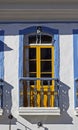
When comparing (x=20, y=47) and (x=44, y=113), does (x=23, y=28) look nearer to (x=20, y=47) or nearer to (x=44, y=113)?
(x=20, y=47)

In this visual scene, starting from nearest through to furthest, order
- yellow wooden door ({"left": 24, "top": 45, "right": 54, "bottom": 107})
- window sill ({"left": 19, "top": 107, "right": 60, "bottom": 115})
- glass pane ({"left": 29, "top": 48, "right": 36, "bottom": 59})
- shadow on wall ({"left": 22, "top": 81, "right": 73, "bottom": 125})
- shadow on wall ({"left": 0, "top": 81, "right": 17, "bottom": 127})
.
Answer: window sill ({"left": 19, "top": 107, "right": 60, "bottom": 115}) → shadow on wall ({"left": 22, "top": 81, "right": 73, "bottom": 125}) → shadow on wall ({"left": 0, "top": 81, "right": 17, "bottom": 127}) → yellow wooden door ({"left": 24, "top": 45, "right": 54, "bottom": 107}) → glass pane ({"left": 29, "top": 48, "right": 36, "bottom": 59})

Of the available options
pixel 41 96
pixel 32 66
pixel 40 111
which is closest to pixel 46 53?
pixel 32 66

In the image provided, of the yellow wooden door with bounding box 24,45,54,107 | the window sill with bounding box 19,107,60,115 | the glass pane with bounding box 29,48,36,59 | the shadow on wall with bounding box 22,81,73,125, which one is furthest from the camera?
the glass pane with bounding box 29,48,36,59

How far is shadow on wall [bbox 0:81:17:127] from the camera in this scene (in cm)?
1460

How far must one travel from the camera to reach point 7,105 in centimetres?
1470

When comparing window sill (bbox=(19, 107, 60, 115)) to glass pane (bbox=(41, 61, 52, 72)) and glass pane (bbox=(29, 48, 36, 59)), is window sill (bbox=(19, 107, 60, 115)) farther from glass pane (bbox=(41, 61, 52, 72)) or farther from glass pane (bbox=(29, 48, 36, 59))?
glass pane (bbox=(29, 48, 36, 59))

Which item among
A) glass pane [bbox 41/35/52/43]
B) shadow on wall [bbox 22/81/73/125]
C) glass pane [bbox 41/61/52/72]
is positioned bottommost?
shadow on wall [bbox 22/81/73/125]

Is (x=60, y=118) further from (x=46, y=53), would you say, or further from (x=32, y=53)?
(x=32, y=53)

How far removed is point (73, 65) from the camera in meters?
14.8

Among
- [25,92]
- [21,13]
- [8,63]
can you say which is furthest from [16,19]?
[25,92]

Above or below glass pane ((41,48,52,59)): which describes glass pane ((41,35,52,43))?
above

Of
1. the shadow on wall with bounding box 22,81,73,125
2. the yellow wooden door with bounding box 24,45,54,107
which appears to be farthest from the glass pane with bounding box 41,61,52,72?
the shadow on wall with bounding box 22,81,73,125

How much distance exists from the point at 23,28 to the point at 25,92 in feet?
6.65

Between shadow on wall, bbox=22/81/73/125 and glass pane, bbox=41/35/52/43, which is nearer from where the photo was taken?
shadow on wall, bbox=22/81/73/125
